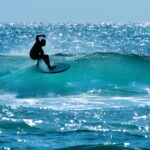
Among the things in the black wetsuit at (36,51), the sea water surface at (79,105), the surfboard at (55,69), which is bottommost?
the sea water surface at (79,105)

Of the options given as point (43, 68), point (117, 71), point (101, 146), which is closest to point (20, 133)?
point (101, 146)

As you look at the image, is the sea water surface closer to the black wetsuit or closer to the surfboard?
the surfboard

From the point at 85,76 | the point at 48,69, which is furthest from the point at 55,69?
the point at 85,76

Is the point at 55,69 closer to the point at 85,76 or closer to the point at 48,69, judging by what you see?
the point at 48,69

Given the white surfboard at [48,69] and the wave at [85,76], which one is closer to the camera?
the white surfboard at [48,69]

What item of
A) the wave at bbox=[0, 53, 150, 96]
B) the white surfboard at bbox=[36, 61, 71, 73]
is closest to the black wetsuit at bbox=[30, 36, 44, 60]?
the white surfboard at bbox=[36, 61, 71, 73]

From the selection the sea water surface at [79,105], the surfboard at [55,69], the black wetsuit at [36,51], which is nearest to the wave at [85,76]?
the sea water surface at [79,105]

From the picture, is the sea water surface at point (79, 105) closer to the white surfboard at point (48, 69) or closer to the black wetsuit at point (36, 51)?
the white surfboard at point (48, 69)

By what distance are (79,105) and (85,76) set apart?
26.5ft

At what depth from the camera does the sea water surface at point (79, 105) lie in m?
10.9

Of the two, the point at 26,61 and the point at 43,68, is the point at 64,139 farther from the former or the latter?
the point at 26,61

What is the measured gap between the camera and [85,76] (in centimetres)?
2367

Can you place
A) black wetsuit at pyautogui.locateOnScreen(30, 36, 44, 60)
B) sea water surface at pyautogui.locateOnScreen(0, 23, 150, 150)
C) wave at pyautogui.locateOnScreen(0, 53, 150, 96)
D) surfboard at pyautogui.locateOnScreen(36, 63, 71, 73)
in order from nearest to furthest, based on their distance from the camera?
sea water surface at pyautogui.locateOnScreen(0, 23, 150, 150) < black wetsuit at pyautogui.locateOnScreen(30, 36, 44, 60) < surfboard at pyautogui.locateOnScreen(36, 63, 71, 73) < wave at pyautogui.locateOnScreen(0, 53, 150, 96)

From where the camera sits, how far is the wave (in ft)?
66.6
